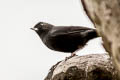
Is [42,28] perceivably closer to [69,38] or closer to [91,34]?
[69,38]

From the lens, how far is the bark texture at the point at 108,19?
8.93 feet

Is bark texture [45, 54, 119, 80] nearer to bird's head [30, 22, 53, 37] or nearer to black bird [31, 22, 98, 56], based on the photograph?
black bird [31, 22, 98, 56]

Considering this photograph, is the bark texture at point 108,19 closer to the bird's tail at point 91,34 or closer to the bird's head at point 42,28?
the bird's tail at point 91,34

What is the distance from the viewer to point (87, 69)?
21.7ft

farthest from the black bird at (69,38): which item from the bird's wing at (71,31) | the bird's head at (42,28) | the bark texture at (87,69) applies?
the bark texture at (87,69)

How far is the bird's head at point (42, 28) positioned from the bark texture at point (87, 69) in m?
1.63

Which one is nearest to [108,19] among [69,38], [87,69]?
[87,69]

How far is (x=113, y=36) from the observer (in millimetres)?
2799

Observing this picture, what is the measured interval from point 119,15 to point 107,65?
4074mm

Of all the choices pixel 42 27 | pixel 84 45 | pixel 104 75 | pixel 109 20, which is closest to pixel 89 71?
pixel 104 75

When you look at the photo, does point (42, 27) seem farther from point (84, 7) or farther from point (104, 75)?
point (84, 7)

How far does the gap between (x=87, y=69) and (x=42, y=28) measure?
252 cm

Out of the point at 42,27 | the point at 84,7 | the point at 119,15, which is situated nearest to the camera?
the point at 119,15

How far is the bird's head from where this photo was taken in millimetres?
8672
